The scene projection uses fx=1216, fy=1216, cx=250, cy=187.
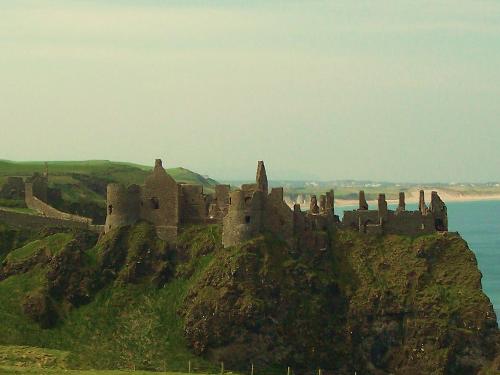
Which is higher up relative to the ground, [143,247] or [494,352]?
[143,247]

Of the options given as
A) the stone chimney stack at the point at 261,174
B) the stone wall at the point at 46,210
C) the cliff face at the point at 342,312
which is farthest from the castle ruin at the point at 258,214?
the stone wall at the point at 46,210

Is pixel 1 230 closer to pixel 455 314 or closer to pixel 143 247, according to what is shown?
pixel 143 247

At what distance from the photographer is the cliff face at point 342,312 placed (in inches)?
4183

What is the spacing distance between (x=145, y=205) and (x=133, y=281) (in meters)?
7.60

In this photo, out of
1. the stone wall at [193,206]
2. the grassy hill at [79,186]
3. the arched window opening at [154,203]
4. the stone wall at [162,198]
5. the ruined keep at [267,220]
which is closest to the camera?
the ruined keep at [267,220]

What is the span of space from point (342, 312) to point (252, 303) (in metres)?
8.87

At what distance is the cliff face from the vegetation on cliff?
10 cm

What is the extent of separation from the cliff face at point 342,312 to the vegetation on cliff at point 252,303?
0.34ft

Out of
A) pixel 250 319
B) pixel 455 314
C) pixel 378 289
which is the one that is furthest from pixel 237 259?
pixel 455 314

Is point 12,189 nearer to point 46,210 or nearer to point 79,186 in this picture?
point 46,210

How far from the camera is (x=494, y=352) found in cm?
10744

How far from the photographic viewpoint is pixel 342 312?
110000 mm

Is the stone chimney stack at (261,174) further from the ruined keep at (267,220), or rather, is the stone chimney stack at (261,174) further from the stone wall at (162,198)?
the stone wall at (162,198)

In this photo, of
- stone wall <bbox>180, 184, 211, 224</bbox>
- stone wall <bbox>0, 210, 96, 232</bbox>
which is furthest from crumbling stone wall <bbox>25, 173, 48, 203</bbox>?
stone wall <bbox>180, 184, 211, 224</bbox>
